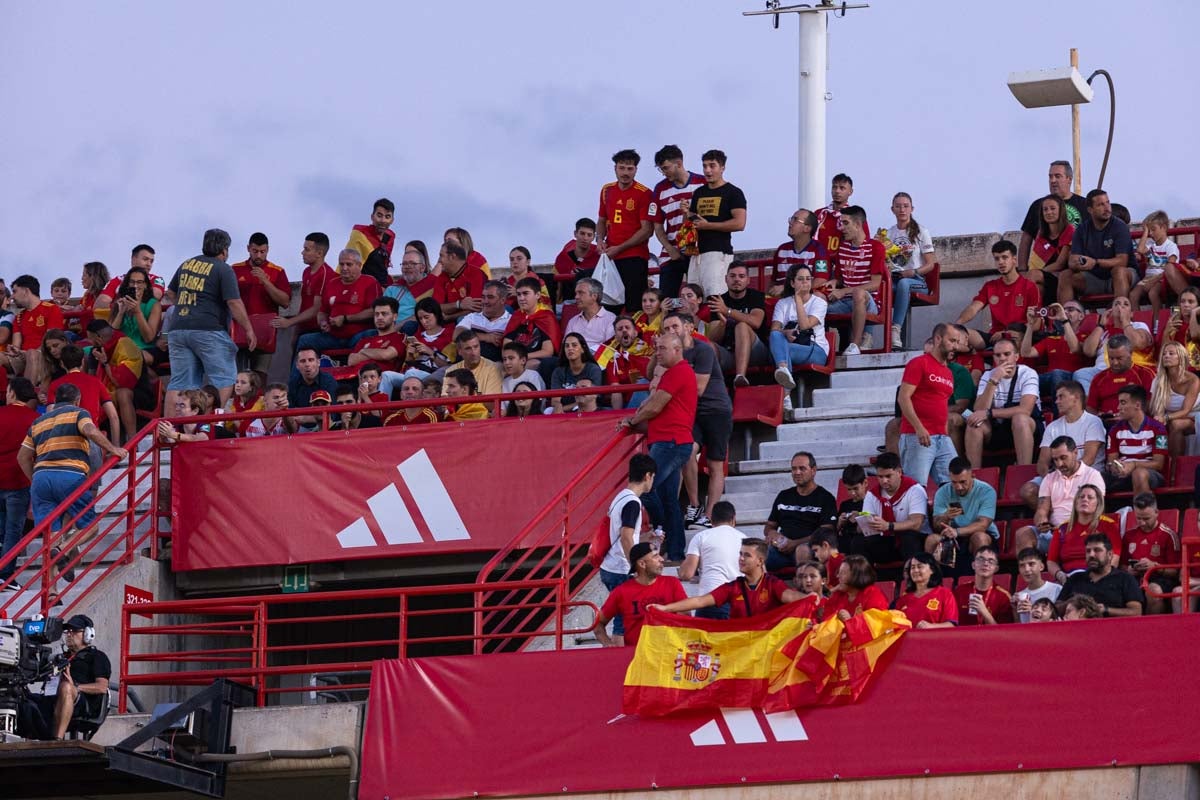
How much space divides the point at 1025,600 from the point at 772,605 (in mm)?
1530

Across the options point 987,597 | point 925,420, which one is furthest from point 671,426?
point 987,597

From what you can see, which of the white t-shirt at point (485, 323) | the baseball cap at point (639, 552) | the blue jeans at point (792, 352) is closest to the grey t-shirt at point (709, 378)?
the blue jeans at point (792, 352)

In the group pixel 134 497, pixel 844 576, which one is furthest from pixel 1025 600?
pixel 134 497

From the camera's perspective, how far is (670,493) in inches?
623

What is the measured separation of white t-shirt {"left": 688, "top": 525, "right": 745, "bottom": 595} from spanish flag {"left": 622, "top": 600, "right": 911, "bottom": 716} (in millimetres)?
717

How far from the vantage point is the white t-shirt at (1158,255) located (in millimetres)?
18547

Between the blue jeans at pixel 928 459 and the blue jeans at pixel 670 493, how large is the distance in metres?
1.66

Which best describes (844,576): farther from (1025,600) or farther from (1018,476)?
(1018,476)

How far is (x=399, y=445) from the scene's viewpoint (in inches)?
695

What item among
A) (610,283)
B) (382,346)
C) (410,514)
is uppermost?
(610,283)

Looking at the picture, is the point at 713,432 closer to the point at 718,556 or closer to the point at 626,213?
the point at 718,556

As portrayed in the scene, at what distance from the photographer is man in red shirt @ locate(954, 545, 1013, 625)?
14.2 metres

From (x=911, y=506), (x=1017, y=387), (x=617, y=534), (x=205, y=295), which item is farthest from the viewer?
(x=205, y=295)

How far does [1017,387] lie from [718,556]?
11.0 ft
